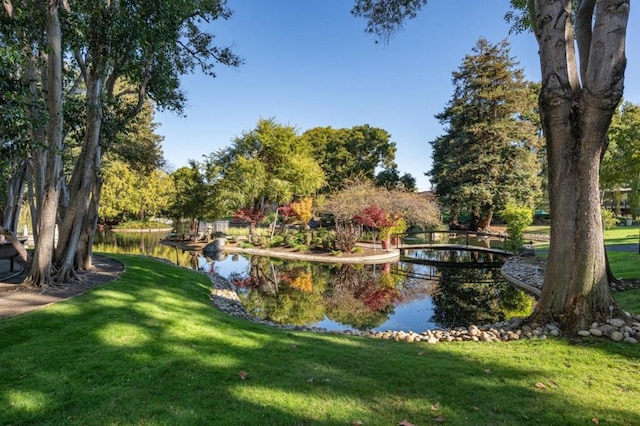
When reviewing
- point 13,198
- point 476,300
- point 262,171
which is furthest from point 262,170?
point 476,300

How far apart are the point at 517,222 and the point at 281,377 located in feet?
56.1

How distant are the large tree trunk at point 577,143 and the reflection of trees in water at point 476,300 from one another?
3.32 metres

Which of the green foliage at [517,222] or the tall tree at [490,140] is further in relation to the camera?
the tall tree at [490,140]

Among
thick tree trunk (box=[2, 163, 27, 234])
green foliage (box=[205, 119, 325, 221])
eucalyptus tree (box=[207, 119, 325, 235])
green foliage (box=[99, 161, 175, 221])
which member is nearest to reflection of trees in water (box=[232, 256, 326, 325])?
thick tree trunk (box=[2, 163, 27, 234])

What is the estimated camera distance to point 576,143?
14.7 ft

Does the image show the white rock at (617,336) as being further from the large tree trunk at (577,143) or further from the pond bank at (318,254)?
the pond bank at (318,254)

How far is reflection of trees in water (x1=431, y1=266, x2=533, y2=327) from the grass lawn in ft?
12.8

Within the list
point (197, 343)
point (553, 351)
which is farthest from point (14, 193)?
point (553, 351)

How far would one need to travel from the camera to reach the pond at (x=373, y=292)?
7.90 metres

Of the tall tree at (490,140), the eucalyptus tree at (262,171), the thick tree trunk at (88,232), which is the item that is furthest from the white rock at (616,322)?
the tall tree at (490,140)

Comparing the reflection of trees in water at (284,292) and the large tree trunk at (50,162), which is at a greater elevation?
the large tree trunk at (50,162)

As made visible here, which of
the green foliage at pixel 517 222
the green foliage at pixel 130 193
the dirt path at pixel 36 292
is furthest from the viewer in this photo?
Result: the green foliage at pixel 130 193

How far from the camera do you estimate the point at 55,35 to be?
554cm

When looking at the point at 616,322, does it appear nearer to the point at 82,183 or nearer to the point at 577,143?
the point at 577,143
